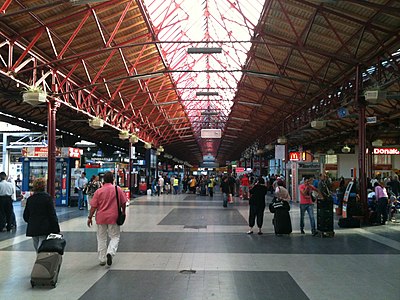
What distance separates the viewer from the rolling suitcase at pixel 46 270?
6.23 m

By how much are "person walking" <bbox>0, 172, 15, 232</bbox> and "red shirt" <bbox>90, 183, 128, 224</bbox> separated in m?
5.72

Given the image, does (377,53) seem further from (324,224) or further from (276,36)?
(324,224)

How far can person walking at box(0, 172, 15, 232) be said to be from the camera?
40.1ft

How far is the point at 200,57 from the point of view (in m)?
23.8

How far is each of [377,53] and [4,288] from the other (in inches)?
486

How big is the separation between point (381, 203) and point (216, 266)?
27.9 ft

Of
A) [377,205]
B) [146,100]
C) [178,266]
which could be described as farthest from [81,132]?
[178,266]

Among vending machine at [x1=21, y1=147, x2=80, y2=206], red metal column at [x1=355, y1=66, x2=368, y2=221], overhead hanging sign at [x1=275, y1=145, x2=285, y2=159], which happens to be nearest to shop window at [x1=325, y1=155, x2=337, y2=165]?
overhead hanging sign at [x1=275, y1=145, x2=285, y2=159]

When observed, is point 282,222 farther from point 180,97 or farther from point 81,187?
point 180,97

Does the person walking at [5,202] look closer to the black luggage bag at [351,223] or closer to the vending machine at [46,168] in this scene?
the vending machine at [46,168]

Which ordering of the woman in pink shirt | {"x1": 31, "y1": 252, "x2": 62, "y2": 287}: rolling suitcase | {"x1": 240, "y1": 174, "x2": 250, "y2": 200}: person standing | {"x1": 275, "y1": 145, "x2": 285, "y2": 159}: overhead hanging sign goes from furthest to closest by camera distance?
{"x1": 240, "y1": 174, "x2": 250, "y2": 200}: person standing
{"x1": 275, "y1": 145, "x2": 285, "y2": 159}: overhead hanging sign
the woman in pink shirt
{"x1": 31, "y1": 252, "x2": 62, "y2": 287}: rolling suitcase

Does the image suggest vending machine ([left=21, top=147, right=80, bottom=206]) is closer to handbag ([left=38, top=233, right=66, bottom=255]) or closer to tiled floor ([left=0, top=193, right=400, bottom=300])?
tiled floor ([left=0, top=193, right=400, bottom=300])

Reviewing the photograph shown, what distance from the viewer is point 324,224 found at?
11.2 metres

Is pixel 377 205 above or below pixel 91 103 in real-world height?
below
